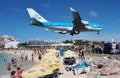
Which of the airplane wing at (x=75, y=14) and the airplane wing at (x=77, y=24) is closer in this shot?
the airplane wing at (x=75, y=14)

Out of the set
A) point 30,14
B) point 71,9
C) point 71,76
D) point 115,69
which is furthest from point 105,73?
point 30,14

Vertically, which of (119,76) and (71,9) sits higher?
(71,9)

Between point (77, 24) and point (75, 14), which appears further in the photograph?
point (77, 24)

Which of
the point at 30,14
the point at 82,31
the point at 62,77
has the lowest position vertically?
the point at 62,77

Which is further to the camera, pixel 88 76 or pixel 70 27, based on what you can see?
pixel 70 27

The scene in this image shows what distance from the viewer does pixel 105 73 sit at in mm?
21469

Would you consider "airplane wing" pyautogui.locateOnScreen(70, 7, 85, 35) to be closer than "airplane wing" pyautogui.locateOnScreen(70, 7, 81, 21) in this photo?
No

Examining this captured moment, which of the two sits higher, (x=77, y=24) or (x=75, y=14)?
(x=75, y=14)

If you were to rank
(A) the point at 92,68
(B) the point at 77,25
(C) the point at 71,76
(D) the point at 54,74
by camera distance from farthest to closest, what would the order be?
(B) the point at 77,25 < (A) the point at 92,68 < (C) the point at 71,76 < (D) the point at 54,74

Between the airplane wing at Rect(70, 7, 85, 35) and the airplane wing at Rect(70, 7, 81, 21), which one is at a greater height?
the airplane wing at Rect(70, 7, 81, 21)

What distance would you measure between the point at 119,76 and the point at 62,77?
4764 millimetres

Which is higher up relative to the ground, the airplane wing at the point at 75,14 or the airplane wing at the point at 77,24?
the airplane wing at the point at 75,14

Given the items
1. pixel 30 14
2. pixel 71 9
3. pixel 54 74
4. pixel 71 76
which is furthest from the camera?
pixel 30 14

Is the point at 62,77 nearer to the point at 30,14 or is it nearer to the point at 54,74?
the point at 54,74
